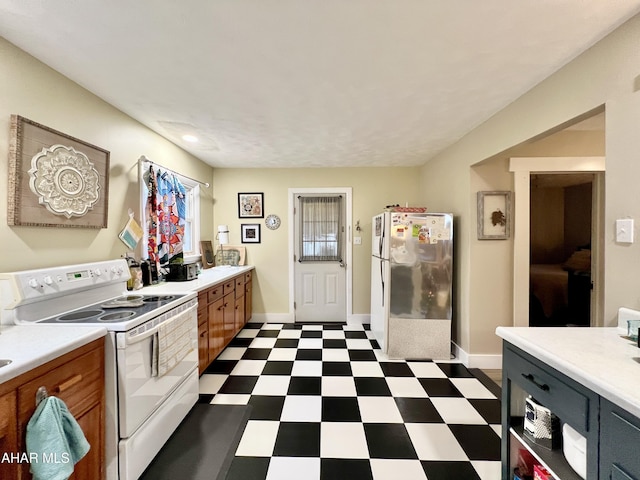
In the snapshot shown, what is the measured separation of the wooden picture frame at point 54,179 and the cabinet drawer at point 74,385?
0.87 metres

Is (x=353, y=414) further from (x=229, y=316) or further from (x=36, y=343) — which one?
(x=36, y=343)

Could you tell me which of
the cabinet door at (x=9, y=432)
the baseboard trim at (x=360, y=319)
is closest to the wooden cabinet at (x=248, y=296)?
the baseboard trim at (x=360, y=319)

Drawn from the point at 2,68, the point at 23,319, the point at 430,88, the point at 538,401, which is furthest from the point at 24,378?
the point at 430,88

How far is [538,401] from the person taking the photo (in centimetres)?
111

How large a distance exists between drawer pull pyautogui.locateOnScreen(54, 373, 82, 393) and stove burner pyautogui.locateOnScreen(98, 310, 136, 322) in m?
0.30

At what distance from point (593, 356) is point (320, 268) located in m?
3.31

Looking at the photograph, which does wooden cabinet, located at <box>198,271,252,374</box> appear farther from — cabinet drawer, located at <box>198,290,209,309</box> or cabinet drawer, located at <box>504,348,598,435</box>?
cabinet drawer, located at <box>504,348,598,435</box>

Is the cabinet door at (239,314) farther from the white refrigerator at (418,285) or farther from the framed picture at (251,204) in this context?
the white refrigerator at (418,285)

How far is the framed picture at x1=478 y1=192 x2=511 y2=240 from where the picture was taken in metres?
2.66

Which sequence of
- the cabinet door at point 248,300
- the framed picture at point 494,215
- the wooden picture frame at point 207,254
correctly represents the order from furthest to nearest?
1. the cabinet door at point 248,300
2. the wooden picture frame at point 207,254
3. the framed picture at point 494,215

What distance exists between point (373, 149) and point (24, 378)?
321cm

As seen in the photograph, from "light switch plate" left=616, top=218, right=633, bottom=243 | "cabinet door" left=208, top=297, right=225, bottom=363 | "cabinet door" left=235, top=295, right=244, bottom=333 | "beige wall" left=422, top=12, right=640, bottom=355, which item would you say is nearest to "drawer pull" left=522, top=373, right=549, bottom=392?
"beige wall" left=422, top=12, right=640, bottom=355

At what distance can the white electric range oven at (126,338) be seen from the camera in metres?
1.36

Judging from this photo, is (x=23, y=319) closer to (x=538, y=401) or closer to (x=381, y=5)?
(x=381, y=5)
